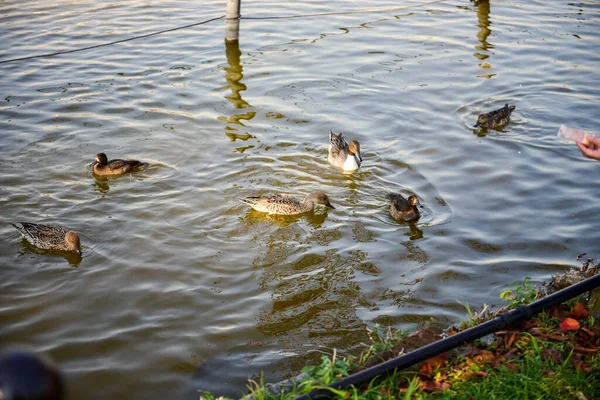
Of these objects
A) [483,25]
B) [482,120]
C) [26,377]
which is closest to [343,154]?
[482,120]

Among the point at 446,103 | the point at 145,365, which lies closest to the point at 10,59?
the point at 446,103

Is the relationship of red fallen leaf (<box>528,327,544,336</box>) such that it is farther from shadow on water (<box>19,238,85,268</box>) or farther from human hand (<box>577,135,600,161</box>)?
shadow on water (<box>19,238,85,268</box>)

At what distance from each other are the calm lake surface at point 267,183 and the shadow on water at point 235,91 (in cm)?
6

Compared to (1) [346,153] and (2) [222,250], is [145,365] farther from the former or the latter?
(1) [346,153]

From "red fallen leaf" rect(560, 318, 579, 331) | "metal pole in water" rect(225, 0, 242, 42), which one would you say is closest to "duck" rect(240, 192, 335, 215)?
"red fallen leaf" rect(560, 318, 579, 331)

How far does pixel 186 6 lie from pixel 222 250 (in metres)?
11.8

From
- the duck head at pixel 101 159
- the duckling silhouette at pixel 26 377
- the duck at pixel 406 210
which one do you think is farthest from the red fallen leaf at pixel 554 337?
the duck head at pixel 101 159

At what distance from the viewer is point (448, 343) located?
4.07 meters

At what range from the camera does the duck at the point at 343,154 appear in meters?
9.82

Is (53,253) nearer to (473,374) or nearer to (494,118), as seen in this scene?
(473,374)

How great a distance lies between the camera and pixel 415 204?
8.59 meters

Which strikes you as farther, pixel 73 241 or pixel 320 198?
pixel 320 198

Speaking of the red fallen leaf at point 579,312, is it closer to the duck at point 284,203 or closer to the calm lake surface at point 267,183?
the calm lake surface at point 267,183

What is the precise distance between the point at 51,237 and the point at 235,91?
19.2 ft
